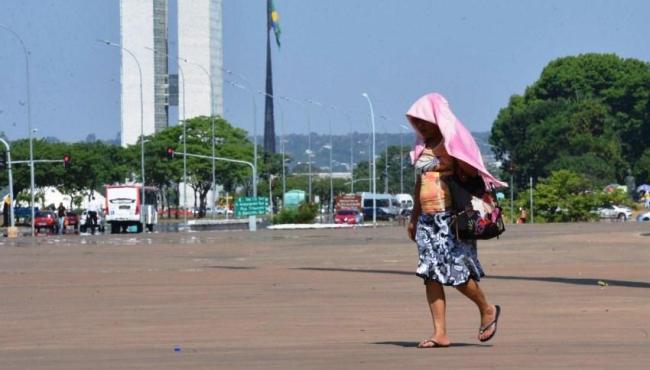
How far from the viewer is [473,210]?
1091 centimetres

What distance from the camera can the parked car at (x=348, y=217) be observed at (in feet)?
312

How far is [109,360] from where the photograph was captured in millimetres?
10477

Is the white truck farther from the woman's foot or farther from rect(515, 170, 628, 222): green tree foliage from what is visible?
the woman's foot

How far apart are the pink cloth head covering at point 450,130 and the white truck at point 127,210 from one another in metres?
75.2

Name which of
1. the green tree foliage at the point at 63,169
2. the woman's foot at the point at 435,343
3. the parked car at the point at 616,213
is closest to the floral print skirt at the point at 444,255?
the woman's foot at the point at 435,343

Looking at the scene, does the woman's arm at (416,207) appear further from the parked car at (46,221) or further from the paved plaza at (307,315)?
the parked car at (46,221)

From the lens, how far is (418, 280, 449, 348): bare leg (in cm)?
1087

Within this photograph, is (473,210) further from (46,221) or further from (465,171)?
(46,221)

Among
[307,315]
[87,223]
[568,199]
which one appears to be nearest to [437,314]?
[307,315]

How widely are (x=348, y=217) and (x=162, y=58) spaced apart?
262 feet

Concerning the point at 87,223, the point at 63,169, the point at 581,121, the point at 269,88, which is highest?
the point at 269,88

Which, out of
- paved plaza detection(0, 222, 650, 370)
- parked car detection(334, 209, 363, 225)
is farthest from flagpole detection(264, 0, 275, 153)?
paved plaza detection(0, 222, 650, 370)

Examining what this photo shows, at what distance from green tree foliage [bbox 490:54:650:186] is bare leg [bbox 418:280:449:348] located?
313 ft

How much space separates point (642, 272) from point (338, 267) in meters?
5.43
